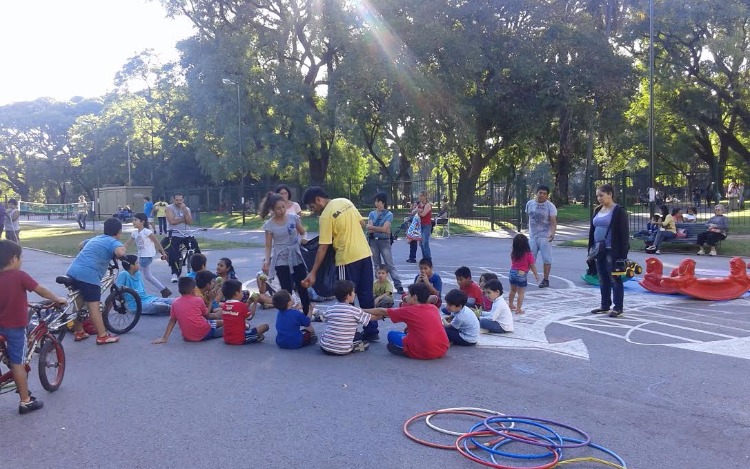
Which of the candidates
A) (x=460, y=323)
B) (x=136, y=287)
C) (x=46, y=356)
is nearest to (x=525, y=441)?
(x=460, y=323)

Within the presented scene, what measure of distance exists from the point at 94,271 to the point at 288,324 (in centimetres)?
239

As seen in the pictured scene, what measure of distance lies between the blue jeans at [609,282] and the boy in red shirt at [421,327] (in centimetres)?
311

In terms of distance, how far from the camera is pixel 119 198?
171 ft

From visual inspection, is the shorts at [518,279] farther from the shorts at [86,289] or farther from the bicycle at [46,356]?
the bicycle at [46,356]

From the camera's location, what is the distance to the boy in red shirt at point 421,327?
22.1ft

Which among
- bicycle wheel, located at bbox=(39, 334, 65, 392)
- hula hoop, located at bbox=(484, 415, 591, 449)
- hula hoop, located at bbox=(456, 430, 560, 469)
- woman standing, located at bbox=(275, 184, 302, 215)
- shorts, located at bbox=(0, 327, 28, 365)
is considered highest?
woman standing, located at bbox=(275, 184, 302, 215)

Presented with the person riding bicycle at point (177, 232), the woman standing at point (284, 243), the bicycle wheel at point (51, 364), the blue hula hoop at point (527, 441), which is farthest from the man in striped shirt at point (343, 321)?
the person riding bicycle at point (177, 232)

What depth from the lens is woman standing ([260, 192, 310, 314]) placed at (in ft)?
27.6

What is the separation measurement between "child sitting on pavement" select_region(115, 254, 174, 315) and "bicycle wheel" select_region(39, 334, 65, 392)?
8.15 ft

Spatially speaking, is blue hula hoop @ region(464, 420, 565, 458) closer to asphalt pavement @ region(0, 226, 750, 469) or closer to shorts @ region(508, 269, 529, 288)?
asphalt pavement @ region(0, 226, 750, 469)

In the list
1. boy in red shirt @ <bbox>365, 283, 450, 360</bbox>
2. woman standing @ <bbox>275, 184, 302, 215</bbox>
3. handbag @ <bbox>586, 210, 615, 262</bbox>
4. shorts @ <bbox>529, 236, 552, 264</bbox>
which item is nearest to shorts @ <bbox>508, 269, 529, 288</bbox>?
handbag @ <bbox>586, 210, 615, 262</bbox>

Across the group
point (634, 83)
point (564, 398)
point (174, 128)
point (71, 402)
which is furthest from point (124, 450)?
point (174, 128)

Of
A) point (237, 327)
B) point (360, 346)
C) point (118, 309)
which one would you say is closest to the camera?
point (360, 346)

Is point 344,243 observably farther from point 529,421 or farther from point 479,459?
point 479,459
